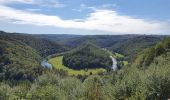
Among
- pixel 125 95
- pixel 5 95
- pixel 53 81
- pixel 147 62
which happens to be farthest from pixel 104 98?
pixel 147 62

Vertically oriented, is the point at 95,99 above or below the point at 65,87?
above

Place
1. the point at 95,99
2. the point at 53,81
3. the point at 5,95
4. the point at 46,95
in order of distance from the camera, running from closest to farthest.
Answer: the point at 95,99
the point at 46,95
the point at 5,95
the point at 53,81

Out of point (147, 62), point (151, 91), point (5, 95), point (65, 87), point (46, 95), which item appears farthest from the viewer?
point (147, 62)

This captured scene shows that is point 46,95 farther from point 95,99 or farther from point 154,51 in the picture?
point 154,51

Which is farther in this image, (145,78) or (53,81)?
(53,81)

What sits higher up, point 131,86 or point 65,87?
point 131,86

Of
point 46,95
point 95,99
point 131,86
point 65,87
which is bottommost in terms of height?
point 65,87

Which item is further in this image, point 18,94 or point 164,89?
point 18,94

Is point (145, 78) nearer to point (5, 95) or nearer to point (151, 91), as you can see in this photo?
point (151, 91)

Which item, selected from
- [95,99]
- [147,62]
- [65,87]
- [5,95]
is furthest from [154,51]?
[95,99]
